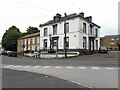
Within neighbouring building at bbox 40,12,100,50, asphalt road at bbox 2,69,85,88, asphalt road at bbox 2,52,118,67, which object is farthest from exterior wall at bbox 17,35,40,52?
asphalt road at bbox 2,69,85,88

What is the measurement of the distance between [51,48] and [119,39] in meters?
82.4

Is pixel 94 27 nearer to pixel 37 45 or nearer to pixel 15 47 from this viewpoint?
pixel 37 45

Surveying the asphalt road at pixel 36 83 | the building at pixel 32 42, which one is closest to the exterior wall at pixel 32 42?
the building at pixel 32 42

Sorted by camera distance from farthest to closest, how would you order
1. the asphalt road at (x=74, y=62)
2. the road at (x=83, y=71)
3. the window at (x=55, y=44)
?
1. the window at (x=55, y=44)
2. the asphalt road at (x=74, y=62)
3. the road at (x=83, y=71)

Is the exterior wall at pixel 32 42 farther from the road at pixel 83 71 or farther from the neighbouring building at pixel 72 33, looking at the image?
the road at pixel 83 71

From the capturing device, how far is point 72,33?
5056 cm

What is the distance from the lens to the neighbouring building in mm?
49656

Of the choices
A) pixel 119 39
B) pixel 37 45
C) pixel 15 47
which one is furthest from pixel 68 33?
pixel 119 39

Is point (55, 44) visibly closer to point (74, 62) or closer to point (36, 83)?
point (74, 62)

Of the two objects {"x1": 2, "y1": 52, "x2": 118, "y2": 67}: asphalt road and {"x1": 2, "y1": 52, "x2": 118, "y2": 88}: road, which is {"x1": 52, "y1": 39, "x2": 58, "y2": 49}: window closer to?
{"x1": 2, "y1": 52, "x2": 118, "y2": 67}: asphalt road

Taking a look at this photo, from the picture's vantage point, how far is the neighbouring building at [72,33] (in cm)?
4966

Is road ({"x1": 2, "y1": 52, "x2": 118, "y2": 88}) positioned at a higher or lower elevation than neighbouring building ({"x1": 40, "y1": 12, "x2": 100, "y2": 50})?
lower

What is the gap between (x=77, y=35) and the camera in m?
49.0

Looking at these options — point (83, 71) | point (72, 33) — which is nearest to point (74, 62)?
point (83, 71)
